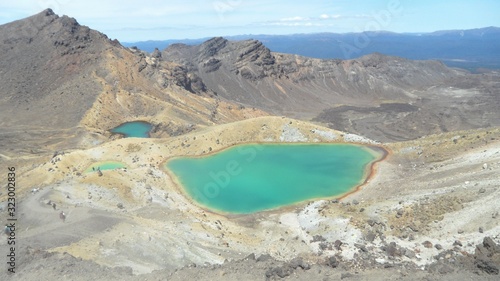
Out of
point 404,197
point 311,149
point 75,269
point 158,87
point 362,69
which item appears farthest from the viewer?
point 362,69

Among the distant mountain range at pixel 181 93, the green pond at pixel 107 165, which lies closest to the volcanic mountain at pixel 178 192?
the green pond at pixel 107 165

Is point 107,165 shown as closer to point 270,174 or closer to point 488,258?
point 270,174

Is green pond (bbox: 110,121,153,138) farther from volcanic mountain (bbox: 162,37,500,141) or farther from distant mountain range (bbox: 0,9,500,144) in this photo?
volcanic mountain (bbox: 162,37,500,141)

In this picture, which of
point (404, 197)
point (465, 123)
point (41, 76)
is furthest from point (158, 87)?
point (465, 123)

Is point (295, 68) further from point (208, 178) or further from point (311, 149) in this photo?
point (208, 178)

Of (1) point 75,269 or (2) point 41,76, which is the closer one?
(1) point 75,269

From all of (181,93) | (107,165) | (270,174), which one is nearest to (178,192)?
(270,174)
